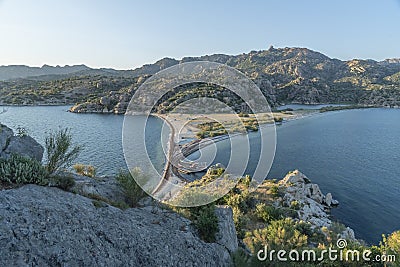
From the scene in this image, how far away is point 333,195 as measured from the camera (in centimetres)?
2748

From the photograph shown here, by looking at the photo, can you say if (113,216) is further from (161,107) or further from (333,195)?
(161,107)

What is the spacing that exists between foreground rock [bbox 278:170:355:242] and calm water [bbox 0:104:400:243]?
1278mm

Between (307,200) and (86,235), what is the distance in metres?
21.6

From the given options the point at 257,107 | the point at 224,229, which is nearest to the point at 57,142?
the point at 224,229

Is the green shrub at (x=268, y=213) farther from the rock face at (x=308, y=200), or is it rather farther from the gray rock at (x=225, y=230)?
the gray rock at (x=225, y=230)

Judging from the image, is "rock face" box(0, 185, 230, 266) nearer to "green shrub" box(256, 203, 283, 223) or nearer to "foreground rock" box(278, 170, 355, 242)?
"green shrub" box(256, 203, 283, 223)

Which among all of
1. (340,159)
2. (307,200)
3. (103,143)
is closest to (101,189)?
(307,200)

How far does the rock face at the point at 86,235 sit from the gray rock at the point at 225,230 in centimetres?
24

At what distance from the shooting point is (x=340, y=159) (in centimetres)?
4000

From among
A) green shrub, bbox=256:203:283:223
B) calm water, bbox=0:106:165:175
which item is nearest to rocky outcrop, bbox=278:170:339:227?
green shrub, bbox=256:203:283:223

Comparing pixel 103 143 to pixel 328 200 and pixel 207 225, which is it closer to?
pixel 328 200

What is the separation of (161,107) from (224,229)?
268ft

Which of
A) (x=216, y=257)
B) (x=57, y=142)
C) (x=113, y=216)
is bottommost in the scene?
(x=216, y=257)

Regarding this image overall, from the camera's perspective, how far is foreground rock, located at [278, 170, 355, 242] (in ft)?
65.0
